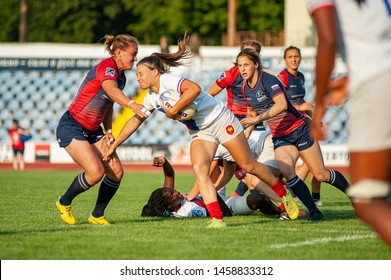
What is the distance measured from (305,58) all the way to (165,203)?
71.0 feet

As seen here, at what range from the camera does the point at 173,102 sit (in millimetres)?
8758

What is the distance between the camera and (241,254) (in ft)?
22.9

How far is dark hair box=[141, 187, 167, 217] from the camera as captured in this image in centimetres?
1022

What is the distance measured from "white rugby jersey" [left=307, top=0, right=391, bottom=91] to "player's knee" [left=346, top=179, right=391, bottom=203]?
1.72 feet

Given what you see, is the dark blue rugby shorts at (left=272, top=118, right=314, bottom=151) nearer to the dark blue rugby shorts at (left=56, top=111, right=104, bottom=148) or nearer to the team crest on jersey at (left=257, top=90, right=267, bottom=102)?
the team crest on jersey at (left=257, top=90, right=267, bottom=102)

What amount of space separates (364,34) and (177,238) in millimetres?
3967

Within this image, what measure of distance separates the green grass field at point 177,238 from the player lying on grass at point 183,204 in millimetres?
162

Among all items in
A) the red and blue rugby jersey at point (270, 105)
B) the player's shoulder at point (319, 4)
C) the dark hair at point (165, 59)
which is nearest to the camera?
the player's shoulder at point (319, 4)

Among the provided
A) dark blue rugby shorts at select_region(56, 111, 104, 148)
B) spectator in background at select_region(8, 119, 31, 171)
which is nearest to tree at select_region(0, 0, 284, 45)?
spectator in background at select_region(8, 119, 31, 171)

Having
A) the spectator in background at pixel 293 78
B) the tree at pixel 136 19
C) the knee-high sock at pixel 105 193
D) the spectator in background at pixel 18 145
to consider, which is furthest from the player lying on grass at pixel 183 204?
the tree at pixel 136 19

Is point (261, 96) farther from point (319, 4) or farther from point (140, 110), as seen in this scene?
point (319, 4)

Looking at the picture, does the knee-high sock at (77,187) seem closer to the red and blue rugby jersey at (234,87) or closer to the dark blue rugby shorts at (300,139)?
the dark blue rugby shorts at (300,139)

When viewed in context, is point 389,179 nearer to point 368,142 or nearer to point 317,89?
point 368,142

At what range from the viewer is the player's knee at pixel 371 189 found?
4.45m
